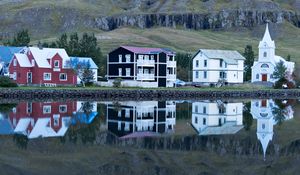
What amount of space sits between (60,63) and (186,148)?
55744mm

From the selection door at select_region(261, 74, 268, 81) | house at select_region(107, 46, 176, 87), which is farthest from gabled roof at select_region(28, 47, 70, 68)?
door at select_region(261, 74, 268, 81)

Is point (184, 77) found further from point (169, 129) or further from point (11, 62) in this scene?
point (169, 129)

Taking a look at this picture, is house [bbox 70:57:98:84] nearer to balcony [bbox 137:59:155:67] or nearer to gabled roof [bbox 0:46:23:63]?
balcony [bbox 137:59:155:67]

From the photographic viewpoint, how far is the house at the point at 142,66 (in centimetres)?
8362

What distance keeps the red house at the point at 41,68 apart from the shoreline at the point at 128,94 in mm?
12085

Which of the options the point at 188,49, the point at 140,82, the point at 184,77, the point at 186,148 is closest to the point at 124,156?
the point at 186,148

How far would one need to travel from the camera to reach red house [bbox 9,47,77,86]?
78688 mm

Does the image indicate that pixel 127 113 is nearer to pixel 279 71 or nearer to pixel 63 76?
pixel 63 76

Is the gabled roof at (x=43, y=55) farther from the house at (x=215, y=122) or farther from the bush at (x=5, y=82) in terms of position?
the house at (x=215, y=122)

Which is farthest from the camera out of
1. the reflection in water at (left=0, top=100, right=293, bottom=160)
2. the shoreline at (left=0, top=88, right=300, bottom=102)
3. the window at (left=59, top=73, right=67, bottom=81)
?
the window at (left=59, top=73, right=67, bottom=81)

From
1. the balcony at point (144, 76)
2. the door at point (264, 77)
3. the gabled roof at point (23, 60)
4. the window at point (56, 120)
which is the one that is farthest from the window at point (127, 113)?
the door at point (264, 77)

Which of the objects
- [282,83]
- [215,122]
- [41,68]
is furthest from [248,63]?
[215,122]

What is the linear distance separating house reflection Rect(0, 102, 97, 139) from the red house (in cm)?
2831

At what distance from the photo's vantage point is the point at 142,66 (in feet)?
276
